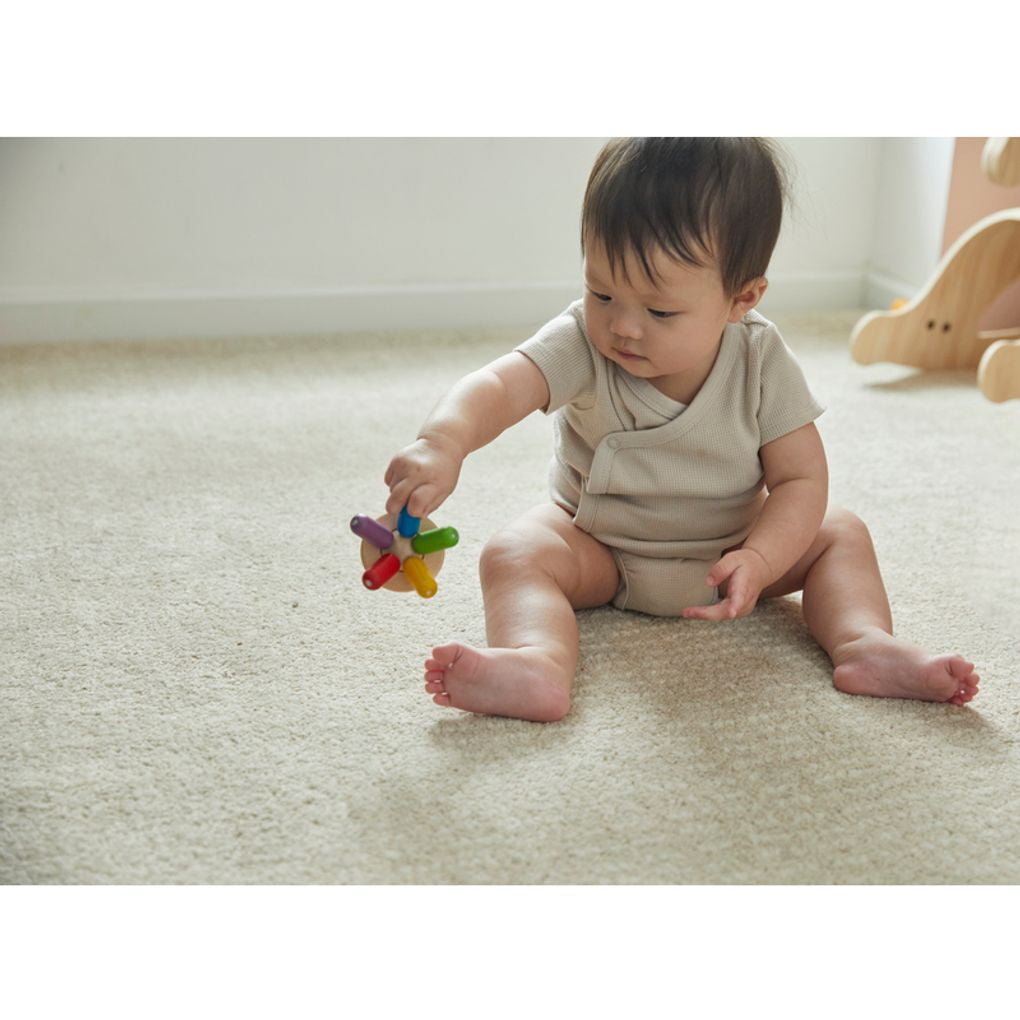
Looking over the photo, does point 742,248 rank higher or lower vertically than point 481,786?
higher

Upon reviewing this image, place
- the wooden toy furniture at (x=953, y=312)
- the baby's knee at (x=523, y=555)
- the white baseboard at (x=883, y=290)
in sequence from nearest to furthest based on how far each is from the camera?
the baby's knee at (x=523, y=555)
the wooden toy furniture at (x=953, y=312)
the white baseboard at (x=883, y=290)

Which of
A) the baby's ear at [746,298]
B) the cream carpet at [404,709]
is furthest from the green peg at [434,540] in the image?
the baby's ear at [746,298]

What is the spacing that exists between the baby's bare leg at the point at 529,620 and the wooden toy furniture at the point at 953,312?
2.64 feet

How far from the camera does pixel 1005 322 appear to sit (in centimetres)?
173

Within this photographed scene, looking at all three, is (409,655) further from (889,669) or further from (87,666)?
(889,669)

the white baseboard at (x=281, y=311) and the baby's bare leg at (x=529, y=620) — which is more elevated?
the baby's bare leg at (x=529, y=620)

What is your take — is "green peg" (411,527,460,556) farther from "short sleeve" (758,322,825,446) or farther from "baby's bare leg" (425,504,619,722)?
"short sleeve" (758,322,825,446)

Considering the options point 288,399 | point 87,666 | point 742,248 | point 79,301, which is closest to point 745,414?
point 742,248

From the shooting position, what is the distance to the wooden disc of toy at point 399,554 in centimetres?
78

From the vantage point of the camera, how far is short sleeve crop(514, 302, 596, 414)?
2.95ft

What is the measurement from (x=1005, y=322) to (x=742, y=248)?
41.3 inches

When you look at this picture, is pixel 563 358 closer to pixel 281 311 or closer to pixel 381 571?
pixel 381 571

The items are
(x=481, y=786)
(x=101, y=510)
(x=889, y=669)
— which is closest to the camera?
(x=481, y=786)

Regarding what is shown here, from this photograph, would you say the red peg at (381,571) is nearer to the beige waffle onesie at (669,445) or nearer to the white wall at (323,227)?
the beige waffle onesie at (669,445)
